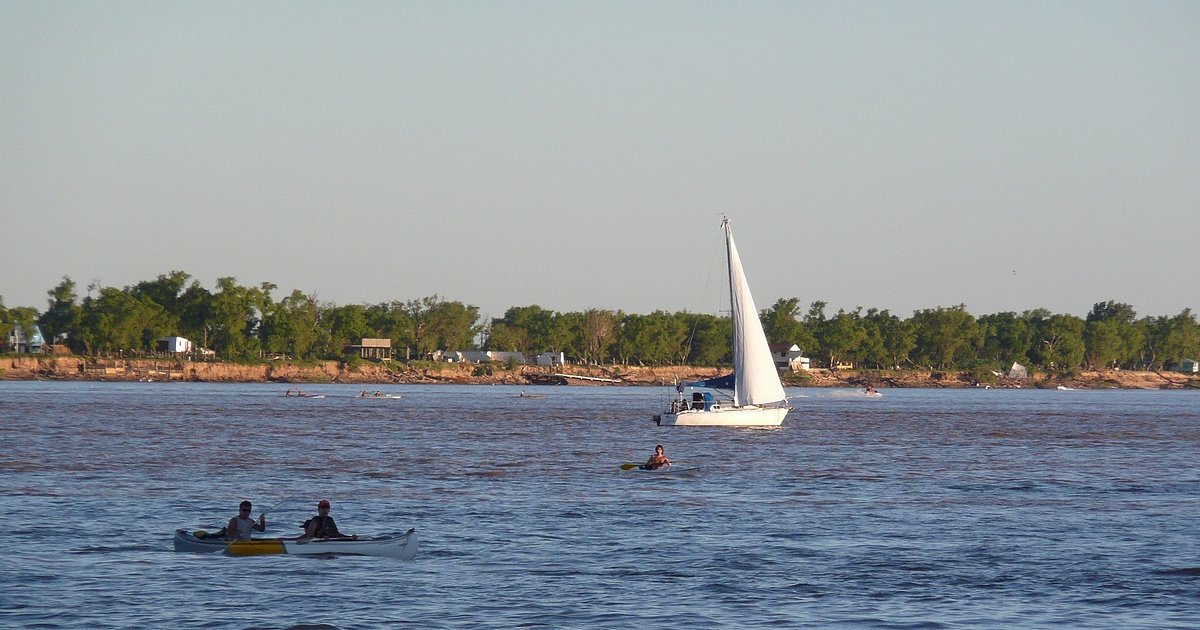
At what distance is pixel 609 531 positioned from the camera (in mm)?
40656

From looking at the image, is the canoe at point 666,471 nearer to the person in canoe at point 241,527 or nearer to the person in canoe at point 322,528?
the person in canoe at point 322,528

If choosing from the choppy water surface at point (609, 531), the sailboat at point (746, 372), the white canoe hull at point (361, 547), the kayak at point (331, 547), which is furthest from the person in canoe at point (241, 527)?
the sailboat at point (746, 372)

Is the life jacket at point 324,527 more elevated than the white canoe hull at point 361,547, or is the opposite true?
the life jacket at point 324,527

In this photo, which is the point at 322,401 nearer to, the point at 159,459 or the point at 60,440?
the point at 60,440

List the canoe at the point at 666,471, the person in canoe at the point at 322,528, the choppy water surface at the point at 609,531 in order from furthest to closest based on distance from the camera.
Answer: the canoe at the point at 666,471
the person in canoe at the point at 322,528
the choppy water surface at the point at 609,531

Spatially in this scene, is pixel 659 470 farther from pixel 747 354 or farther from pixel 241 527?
pixel 747 354

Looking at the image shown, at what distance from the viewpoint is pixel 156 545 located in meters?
36.9

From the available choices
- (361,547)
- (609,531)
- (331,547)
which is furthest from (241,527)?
(609,531)

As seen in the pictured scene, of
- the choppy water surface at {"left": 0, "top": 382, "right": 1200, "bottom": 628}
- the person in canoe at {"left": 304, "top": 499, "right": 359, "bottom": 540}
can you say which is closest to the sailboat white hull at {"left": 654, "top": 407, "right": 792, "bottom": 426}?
the choppy water surface at {"left": 0, "top": 382, "right": 1200, "bottom": 628}

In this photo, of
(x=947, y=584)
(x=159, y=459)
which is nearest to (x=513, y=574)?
(x=947, y=584)

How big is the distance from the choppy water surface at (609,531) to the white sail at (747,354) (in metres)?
7.75

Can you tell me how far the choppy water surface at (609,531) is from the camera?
2969 cm

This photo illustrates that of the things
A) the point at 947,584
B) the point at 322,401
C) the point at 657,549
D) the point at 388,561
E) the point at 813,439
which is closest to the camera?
the point at 947,584

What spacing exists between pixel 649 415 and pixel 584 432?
3346cm
